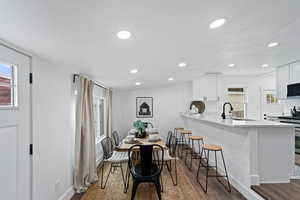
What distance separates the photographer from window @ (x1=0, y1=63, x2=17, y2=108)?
4.43ft

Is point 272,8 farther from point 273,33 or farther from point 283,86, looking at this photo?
point 283,86

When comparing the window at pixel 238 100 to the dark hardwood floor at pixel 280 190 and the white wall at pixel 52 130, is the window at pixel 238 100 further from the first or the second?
the white wall at pixel 52 130

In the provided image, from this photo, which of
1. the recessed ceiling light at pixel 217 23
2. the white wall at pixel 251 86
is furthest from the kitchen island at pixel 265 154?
the white wall at pixel 251 86

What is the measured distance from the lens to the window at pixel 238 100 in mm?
5898

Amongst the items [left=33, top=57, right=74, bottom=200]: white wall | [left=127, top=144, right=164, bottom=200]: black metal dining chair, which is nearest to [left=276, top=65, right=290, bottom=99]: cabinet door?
[left=127, top=144, right=164, bottom=200]: black metal dining chair

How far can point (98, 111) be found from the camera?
4.53 metres

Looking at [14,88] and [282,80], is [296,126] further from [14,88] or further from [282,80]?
[14,88]

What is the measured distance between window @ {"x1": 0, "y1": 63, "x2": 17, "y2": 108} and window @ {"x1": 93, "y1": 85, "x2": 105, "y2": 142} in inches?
98.9

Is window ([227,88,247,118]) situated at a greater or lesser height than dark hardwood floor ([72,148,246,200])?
greater

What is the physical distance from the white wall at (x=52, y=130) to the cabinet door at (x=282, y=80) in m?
5.35

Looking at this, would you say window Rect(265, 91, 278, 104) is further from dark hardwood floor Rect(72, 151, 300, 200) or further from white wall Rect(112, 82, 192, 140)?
dark hardwood floor Rect(72, 151, 300, 200)

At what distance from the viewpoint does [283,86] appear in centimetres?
441

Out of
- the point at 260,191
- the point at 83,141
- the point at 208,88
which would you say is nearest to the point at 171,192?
the point at 260,191

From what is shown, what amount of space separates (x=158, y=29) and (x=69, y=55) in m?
1.08
